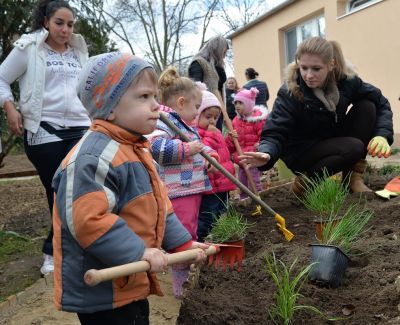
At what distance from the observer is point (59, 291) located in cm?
175

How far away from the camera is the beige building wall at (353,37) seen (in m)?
9.52

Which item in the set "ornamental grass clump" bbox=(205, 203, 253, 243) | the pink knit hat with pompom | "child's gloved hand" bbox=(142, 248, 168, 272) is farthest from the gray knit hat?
the pink knit hat with pompom

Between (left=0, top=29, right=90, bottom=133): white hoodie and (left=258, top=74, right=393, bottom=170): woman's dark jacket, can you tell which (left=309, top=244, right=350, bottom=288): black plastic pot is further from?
(left=0, top=29, right=90, bottom=133): white hoodie

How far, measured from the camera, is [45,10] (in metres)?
3.57

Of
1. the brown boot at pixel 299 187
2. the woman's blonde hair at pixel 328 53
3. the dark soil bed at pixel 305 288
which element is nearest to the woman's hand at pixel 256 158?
the dark soil bed at pixel 305 288

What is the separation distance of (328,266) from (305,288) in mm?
158

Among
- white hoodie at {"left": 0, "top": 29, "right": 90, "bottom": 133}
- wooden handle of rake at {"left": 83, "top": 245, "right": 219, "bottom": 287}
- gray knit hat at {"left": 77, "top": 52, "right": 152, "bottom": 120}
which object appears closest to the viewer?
wooden handle of rake at {"left": 83, "top": 245, "right": 219, "bottom": 287}

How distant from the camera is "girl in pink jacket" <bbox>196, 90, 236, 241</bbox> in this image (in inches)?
157

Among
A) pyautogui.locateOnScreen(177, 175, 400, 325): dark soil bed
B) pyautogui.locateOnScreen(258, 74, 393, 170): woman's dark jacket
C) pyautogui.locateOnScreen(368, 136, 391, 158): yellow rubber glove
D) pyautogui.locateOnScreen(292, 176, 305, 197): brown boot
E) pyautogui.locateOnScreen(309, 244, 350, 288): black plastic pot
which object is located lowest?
pyautogui.locateOnScreen(292, 176, 305, 197): brown boot

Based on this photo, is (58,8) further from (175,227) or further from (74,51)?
(175,227)

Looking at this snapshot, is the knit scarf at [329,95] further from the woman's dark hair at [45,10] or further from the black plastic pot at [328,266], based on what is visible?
→ the woman's dark hair at [45,10]

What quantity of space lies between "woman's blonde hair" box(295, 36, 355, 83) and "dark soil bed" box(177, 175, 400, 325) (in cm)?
134

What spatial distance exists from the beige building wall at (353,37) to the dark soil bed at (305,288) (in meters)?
6.78

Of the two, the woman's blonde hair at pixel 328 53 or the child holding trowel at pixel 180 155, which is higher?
the woman's blonde hair at pixel 328 53
